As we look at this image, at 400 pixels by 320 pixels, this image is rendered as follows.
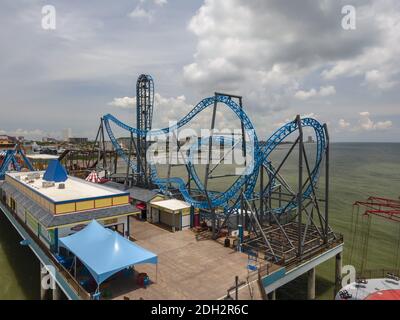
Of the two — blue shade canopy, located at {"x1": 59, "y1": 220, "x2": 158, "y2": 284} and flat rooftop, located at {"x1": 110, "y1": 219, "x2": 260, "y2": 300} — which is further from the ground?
blue shade canopy, located at {"x1": 59, "y1": 220, "x2": 158, "y2": 284}

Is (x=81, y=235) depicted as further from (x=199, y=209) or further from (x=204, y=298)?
(x=199, y=209)

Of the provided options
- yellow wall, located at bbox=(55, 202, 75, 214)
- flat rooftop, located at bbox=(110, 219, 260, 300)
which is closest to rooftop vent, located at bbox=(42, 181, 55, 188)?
yellow wall, located at bbox=(55, 202, 75, 214)

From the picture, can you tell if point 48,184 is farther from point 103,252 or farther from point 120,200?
point 103,252

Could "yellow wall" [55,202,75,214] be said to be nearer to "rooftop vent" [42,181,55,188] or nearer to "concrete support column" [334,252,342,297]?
"rooftop vent" [42,181,55,188]
